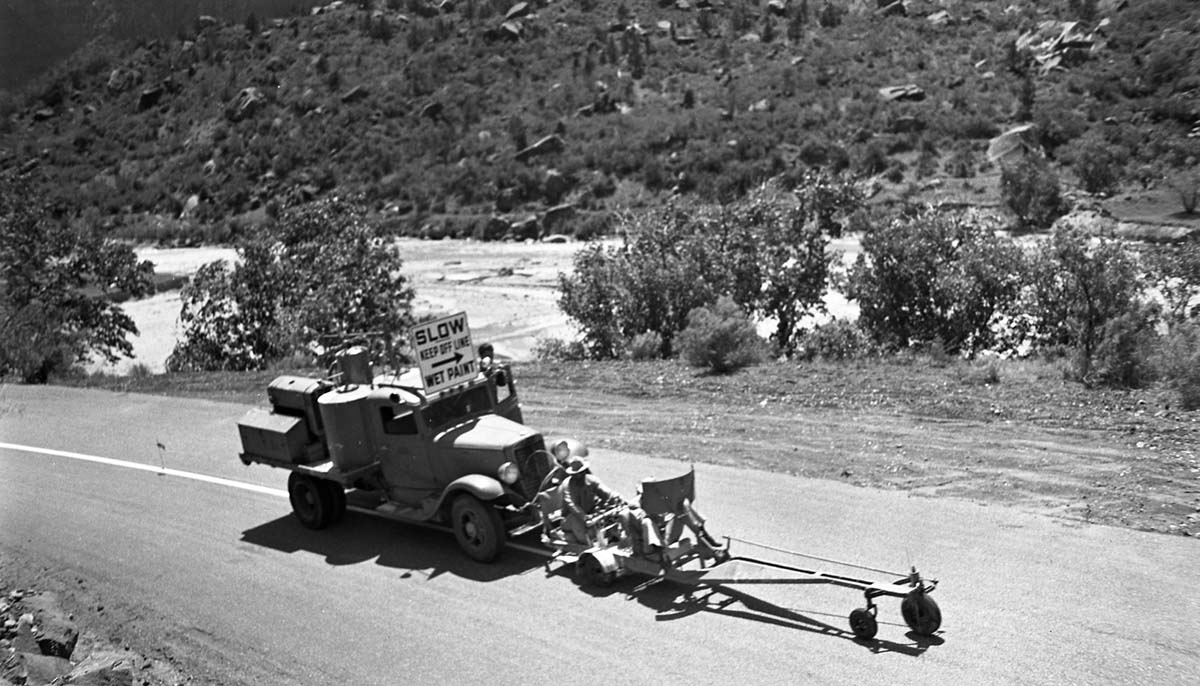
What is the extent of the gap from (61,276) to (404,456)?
21.5m

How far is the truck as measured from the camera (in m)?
11.3

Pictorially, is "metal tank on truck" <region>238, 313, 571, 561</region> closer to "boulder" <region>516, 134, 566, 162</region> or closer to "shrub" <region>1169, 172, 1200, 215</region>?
"shrub" <region>1169, 172, 1200, 215</region>

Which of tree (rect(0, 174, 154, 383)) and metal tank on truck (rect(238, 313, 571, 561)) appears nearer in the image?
metal tank on truck (rect(238, 313, 571, 561))

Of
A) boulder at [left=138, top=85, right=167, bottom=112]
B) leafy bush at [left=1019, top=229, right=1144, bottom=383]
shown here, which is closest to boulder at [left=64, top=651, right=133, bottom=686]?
leafy bush at [left=1019, top=229, right=1144, bottom=383]

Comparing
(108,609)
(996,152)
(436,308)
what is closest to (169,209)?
(436,308)

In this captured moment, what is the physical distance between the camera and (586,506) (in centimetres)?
1115

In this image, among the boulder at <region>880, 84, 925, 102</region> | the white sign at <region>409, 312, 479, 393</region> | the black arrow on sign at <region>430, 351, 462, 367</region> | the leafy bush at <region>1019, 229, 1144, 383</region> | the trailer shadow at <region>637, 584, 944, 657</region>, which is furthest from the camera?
the boulder at <region>880, 84, 925, 102</region>

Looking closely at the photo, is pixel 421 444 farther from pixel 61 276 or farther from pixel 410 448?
pixel 61 276

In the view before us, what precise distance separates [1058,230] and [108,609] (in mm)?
17644

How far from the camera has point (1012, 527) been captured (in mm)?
11703

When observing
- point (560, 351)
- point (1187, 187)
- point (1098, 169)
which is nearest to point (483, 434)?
point (560, 351)

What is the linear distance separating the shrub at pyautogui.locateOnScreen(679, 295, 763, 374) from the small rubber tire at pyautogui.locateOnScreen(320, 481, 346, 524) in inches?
353

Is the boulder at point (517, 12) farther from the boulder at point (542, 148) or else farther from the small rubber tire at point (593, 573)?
the small rubber tire at point (593, 573)

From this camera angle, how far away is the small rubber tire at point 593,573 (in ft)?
34.4
